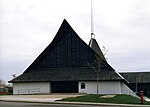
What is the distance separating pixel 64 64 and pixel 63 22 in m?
6.08

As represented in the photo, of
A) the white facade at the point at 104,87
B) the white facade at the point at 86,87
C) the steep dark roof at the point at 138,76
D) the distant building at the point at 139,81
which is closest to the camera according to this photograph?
the white facade at the point at 104,87

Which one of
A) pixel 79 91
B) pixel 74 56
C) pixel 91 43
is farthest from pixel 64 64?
pixel 91 43

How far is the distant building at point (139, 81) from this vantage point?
2476 inches

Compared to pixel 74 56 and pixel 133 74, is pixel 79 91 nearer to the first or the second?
pixel 74 56

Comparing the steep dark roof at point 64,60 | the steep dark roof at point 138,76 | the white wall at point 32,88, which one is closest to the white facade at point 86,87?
the white wall at point 32,88

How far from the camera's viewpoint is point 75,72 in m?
49.6

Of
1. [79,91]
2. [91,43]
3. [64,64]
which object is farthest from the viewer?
[91,43]

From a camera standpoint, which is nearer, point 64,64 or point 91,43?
point 64,64

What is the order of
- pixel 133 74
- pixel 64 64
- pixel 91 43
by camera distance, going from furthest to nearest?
pixel 133 74 < pixel 91 43 < pixel 64 64

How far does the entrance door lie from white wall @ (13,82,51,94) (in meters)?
1.15

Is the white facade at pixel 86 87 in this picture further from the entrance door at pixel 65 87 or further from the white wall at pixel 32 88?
the entrance door at pixel 65 87

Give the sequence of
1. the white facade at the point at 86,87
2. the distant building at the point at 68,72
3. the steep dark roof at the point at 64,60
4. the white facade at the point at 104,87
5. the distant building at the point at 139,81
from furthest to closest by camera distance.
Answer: the distant building at the point at 139,81, the steep dark roof at the point at 64,60, the distant building at the point at 68,72, the white facade at the point at 86,87, the white facade at the point at 104,87

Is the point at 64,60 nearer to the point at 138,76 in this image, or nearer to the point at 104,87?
the point at 104,87

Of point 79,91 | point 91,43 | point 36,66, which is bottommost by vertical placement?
point 79,91
